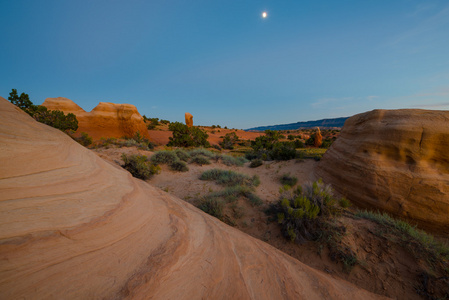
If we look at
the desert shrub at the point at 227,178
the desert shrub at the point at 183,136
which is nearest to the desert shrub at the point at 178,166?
the desert shrub at the point at 227,178

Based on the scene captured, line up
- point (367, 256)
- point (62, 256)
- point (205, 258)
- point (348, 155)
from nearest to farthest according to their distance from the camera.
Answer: point (62, 256)
point (205, 258)
point (367, 256)
point (348, 155)

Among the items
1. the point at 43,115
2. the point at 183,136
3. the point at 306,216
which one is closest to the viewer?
the point at 306,216

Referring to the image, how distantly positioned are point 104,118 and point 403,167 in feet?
64.6

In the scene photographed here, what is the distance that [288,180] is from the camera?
25.1ft

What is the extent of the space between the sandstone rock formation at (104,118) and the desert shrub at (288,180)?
14479 mm

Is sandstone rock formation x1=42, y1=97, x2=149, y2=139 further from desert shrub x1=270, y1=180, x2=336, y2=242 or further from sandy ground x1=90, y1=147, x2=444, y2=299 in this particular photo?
desert shrub x1=270, y1=180, x2=336, y2=242

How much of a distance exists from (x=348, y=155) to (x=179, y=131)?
14614 millimetres

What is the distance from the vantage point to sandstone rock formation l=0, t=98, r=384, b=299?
0.86 meters

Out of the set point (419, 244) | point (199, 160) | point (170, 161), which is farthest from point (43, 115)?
point (419, 244)

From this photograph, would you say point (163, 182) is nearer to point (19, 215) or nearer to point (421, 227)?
point (19, 215)

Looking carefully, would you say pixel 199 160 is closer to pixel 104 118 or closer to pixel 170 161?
pixel 170 161

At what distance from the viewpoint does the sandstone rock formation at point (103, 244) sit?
33.8 inches

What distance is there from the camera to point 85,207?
125 centimetres

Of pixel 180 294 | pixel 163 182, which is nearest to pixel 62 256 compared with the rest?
pixel 180 294
